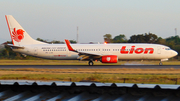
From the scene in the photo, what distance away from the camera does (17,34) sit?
129 ft

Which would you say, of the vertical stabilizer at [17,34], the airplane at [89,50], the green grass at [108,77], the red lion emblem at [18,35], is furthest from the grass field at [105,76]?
the red lion emblem at [18,35]

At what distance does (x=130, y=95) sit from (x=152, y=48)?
32.0 metres

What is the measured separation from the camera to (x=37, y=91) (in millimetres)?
5902

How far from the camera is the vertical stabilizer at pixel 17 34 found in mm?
39188

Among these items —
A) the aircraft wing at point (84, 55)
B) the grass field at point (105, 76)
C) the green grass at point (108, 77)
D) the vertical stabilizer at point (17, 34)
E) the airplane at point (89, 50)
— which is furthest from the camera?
the vertical stabilizer at point (17, 34)

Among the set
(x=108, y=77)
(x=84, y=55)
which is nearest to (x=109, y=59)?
(x=84, y=55)

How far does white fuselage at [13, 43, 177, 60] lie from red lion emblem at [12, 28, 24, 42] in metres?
2.23

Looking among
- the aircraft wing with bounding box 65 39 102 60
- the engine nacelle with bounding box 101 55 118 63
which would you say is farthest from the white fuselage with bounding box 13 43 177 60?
the engine nacelle with bounding box 101 55 118 63

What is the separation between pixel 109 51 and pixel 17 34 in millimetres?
15627

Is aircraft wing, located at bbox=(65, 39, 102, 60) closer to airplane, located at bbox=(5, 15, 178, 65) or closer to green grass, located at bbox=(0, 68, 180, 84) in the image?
airplane, located at bbox=(5, 15, 178, 65)

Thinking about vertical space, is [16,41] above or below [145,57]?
above

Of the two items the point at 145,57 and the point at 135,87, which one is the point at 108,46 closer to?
the point at 145,57

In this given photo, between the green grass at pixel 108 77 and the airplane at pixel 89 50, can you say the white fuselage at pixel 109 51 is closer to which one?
the airplane at pixel 89 50

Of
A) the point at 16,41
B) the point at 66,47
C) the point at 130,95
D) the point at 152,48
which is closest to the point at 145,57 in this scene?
the point at 152,48
